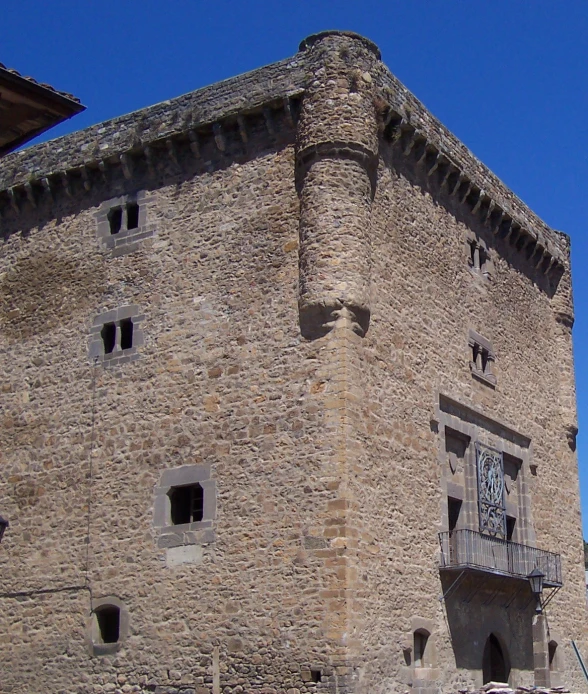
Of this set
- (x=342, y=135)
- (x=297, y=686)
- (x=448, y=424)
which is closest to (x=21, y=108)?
(x=342, y=135)

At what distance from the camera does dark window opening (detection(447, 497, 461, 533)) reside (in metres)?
18.6

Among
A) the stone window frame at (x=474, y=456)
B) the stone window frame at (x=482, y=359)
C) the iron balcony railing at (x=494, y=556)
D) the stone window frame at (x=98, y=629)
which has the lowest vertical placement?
the stone window frame at (x=98, y=629)

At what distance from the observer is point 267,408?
16406 mm

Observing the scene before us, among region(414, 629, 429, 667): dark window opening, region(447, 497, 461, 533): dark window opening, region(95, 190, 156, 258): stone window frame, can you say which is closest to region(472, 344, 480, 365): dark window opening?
region(447, 497, 461, 533): dark window opening

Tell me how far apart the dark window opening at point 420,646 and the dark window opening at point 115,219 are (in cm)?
871

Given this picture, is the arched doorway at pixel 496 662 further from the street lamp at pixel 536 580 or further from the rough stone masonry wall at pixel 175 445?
the rough stone masonry wall at pixel 175 445

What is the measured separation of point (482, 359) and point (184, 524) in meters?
6.97

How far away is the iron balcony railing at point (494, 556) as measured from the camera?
57.1ft

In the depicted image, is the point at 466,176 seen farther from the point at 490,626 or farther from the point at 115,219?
the point at 490,626

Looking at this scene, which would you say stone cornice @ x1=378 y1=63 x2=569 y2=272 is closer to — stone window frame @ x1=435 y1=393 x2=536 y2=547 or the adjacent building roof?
stone window frame @ x1=435 y1=393 x2=536 y2=547

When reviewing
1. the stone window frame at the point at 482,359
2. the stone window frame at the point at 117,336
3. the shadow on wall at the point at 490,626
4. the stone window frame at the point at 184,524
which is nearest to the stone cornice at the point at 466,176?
the stone window frame at the point at 482,359

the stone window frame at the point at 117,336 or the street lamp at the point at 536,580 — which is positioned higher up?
the stone window frame at the point at 117,336

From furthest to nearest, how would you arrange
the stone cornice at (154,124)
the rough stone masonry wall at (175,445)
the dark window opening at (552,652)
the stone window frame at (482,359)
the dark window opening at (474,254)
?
1. the dark window opening at (474,254)
2. the dark window opening at (552,652)
3. the stone window frame at (482,359)
4. the stone cornice at (154,124)
5. the rough stone masonry wall at (175,445)

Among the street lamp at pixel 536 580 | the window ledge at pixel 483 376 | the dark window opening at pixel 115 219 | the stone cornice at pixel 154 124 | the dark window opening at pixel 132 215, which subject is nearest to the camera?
the stone cornice at pixel 154 124
